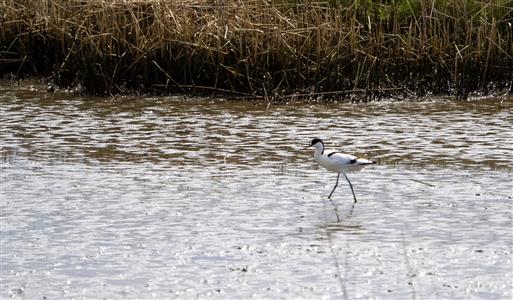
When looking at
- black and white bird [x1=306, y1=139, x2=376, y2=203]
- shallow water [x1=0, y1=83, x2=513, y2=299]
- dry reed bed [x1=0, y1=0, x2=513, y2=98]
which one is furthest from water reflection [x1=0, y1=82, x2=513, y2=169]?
black and white bird [x1=306, y1=139, x2=376, y2=203]

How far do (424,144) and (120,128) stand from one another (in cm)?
338

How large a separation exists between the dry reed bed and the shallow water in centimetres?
43

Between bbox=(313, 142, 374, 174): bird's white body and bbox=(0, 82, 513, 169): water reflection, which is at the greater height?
bbox=(313, 142, 374, 174): bird's white body

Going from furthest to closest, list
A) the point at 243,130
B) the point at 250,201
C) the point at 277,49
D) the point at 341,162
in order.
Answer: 1. the point at 277,49
2. the point at 243,130
3. the point at 341,162
4. the point at 250,201

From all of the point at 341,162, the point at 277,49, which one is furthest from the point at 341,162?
the point at 277,49

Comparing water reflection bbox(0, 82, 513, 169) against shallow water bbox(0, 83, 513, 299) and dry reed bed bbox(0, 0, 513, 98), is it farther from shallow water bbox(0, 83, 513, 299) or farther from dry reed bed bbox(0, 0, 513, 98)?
dry reed bed bbox(0, 0, 513, 98)

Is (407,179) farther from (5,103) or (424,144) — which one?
(5,103)

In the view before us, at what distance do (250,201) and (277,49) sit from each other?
5.64m

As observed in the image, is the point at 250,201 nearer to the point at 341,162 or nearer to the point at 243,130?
the point at 341,162

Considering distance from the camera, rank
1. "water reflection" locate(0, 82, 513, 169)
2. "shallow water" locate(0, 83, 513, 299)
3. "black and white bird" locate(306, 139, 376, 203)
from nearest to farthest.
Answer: "shallow water" locate(0, 83, 513, 299)
"black and white bird" locate(306, 139, 376, 203)
"water reflection" locate(0, 82, 513, 169)

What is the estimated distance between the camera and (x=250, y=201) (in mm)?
9148

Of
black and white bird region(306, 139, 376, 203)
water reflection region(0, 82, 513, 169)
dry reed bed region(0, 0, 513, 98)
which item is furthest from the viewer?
dry reed bed region(0, 0, 513, 98)

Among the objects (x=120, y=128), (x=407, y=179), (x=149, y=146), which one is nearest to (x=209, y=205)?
(x=407, y=179)

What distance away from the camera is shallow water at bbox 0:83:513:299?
22.6 feet
